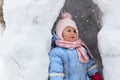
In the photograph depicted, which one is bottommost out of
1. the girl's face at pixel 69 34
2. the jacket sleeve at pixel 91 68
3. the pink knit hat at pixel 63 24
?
the jacket sleeve at pixel 91 68

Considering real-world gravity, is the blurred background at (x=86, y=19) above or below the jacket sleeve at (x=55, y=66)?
above

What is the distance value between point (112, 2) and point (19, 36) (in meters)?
0.63

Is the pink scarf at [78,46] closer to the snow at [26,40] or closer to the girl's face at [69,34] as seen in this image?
the girl's face at [69,34]

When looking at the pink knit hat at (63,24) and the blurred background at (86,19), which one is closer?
the pink knit hat at (63,24)

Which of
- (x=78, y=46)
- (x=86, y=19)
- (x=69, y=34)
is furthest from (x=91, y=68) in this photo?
(x=86, y=19)

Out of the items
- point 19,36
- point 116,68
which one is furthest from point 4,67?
point 116,68

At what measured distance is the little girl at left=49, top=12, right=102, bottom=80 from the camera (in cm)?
289

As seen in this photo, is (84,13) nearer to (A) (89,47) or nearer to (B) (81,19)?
(B) (81,19)

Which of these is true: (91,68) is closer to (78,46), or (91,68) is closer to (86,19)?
(78,46)

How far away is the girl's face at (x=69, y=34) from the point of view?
2.96m

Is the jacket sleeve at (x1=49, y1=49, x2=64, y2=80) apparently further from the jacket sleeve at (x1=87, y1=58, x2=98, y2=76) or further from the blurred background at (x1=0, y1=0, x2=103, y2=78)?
the blurred background at (x1=0, y1=0, x2=103, y2=78)

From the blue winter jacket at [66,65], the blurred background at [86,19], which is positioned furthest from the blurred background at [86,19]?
the blue winter jacket at [66,65]

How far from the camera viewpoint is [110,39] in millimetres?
2811

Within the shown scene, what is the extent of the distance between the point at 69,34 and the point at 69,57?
0.50 ft
